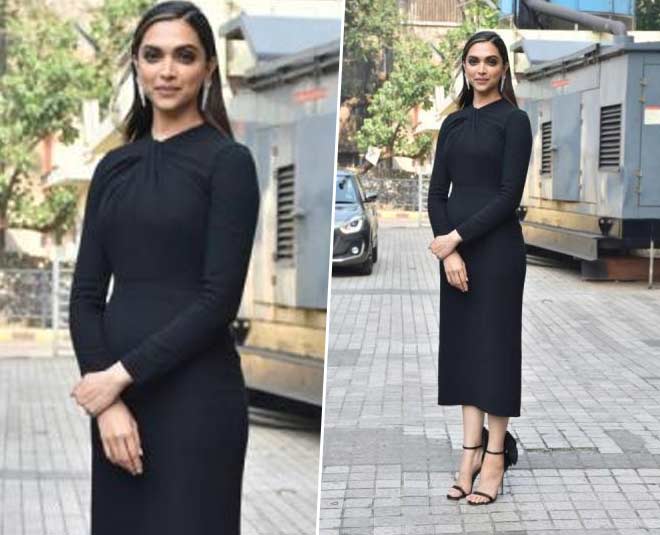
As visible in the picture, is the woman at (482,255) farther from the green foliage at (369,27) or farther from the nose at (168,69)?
the nose at (168,69)

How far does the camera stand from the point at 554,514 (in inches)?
75.6

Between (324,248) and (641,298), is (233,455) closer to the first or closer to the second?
(324,248)

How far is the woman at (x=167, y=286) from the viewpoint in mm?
1087

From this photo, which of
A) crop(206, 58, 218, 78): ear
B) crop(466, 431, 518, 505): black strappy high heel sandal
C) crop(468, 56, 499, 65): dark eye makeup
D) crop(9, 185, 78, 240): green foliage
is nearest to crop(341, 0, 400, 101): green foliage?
crop(468, 56, 499, 65): dark eye makeup

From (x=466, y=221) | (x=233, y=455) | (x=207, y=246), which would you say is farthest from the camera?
(x=466, y=221)

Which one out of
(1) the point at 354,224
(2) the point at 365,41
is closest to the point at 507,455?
(1) the point at 354,224

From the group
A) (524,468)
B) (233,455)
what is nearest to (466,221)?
(524,468)

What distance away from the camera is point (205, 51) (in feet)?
3.70

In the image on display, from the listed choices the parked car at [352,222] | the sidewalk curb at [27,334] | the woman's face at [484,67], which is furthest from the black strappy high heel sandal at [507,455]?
the sidewalk curb at [27,334]

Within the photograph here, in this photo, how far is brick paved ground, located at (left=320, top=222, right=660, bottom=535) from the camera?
1984 mm

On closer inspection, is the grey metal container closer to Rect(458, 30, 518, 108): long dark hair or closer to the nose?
Rect(458, 30, 518, 108): long dark hair

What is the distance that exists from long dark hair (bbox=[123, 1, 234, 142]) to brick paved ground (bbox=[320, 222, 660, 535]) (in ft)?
2.80

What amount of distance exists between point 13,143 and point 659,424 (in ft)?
4.77

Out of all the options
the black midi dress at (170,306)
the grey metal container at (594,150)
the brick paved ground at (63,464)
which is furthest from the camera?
the brick paved ground at (63,464)
